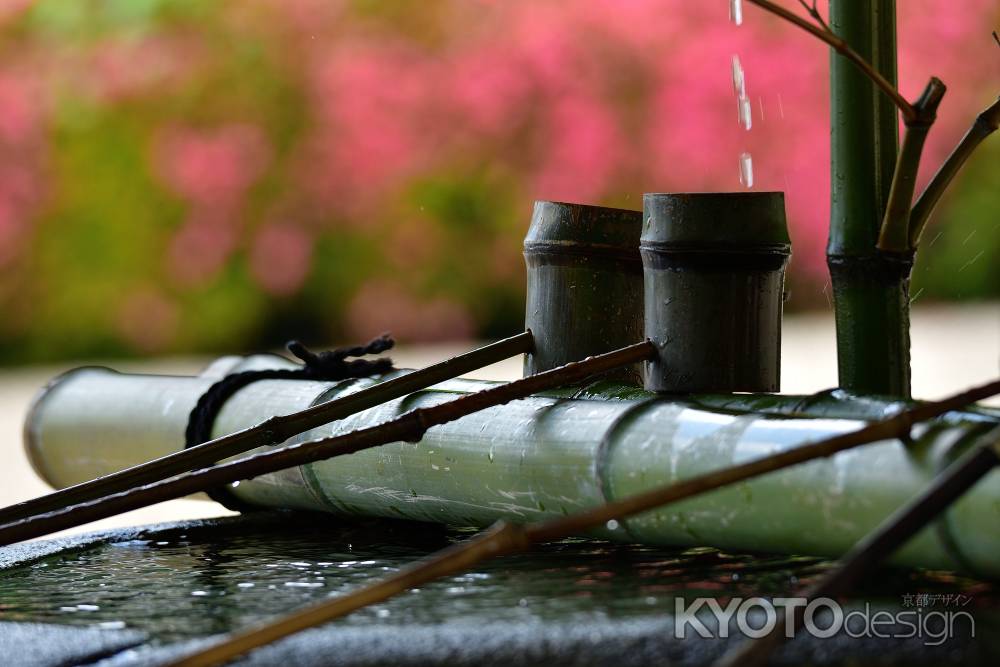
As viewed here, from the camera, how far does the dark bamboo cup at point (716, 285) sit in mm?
1672

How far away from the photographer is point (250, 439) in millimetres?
1628

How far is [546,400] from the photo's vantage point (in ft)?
5.36

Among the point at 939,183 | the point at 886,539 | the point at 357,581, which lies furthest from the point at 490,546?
the point at 939,183

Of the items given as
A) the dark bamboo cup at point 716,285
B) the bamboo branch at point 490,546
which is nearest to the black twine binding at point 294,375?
the dark bamboo cup at point 716,285

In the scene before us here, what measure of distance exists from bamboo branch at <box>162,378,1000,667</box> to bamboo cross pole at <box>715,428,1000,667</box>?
13cm

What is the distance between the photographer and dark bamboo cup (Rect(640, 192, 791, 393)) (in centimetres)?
167

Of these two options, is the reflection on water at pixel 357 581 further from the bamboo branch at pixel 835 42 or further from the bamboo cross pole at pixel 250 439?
the bamboo branch at pixel 835 42

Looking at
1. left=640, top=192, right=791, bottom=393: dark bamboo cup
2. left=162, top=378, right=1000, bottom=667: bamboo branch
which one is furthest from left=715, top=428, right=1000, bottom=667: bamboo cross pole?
left=640, top=192, right=791, bottom=393: dark bamboo cup

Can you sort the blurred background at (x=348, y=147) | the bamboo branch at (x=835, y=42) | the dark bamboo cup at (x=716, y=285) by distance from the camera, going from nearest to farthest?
the bamboo branch at (x=835, y=42), the dark bamboo cup at (x=716, y=285), the blurred background at (x=348, y=147)

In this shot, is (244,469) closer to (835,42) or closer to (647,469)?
(647,469)

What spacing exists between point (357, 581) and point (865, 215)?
79 centimetres

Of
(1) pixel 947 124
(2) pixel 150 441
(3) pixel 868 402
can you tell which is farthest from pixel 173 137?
(3) pixel 868 402

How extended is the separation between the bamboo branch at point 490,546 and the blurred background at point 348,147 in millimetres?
5976

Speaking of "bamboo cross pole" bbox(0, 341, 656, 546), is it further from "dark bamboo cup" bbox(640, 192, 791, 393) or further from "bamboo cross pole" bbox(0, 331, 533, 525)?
"dark bamboo cup" bbox(640, 192, 791, 393)
